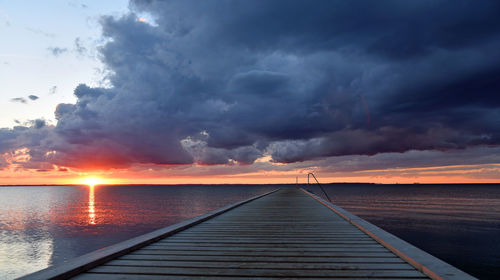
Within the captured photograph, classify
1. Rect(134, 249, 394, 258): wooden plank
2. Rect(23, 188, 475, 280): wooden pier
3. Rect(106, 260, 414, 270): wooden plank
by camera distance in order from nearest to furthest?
1. Rect(23, 188, 475, 280): wooden pier
2. Rect(106, 260, 414, 270): wooden plank
3. Rect(134, 249, 394, 258): wooden plank

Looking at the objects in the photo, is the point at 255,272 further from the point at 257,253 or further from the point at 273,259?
the point at 257,253

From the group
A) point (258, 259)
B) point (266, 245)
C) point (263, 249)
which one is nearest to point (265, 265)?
point (258, 259)

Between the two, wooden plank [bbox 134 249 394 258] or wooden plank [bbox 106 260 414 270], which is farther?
wooden plank [bbox 134 249 394 258]

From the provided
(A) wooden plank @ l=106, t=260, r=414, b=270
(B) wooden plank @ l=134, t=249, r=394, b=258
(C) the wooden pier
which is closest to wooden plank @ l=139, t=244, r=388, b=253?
(C) the wooden pier

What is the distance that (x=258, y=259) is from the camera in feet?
16.7

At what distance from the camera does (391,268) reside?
178 inches

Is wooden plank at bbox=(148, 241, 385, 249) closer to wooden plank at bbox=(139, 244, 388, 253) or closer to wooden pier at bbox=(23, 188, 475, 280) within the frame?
wooden pier at bbox=(23, 188, 475, 280)

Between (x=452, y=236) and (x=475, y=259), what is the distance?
6746 millimetres

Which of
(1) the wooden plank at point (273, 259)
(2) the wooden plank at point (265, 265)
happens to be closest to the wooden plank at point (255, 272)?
(2) the wooden plank at point (265, 265)

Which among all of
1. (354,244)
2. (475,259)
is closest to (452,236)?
(475,259)

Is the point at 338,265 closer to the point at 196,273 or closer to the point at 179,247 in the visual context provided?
the point at 196,273

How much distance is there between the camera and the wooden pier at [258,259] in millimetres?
4211

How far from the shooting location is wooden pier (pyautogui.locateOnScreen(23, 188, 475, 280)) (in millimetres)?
4211

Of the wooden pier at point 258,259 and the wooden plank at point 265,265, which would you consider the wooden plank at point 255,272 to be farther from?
the wooden plank at point 265,265
